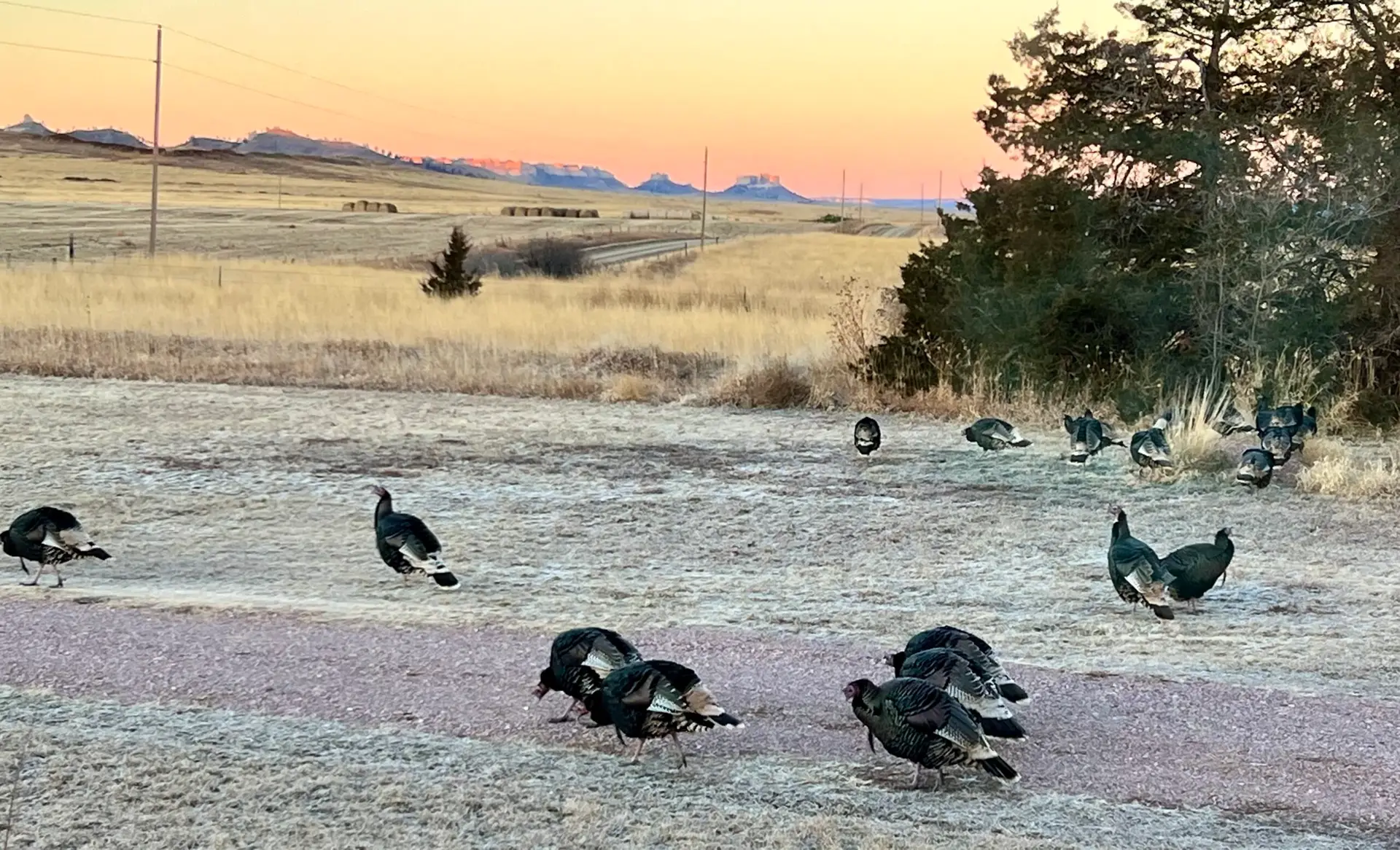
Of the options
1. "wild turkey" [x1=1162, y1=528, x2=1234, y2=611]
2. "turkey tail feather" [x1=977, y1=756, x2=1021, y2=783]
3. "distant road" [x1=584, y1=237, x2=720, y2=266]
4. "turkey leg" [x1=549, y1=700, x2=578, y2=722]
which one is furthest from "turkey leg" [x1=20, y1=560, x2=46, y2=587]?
"distant road" [x1=584, y1=237, x2=720, y2=266]

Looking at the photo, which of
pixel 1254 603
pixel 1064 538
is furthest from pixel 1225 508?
pixel 1254 603

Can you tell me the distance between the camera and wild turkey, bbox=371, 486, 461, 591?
934 centimetres

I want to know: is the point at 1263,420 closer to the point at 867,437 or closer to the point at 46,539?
the point at 867,437

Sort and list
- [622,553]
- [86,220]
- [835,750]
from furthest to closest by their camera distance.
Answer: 1. [86,220]
2. [622,553]
3. [835,750]

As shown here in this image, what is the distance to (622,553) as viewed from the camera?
11398 millimetres

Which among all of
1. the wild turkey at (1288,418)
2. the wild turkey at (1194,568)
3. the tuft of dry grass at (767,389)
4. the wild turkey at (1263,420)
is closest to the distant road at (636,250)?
the tuft of dry grass at (767,389)

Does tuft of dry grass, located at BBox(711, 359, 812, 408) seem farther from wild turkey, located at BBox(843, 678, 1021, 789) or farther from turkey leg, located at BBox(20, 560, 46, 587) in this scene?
wild turkey, located at BBox(843, 678, 1021, 789)

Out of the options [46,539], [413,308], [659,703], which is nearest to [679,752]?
[659,703]

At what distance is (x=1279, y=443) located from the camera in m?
14.4

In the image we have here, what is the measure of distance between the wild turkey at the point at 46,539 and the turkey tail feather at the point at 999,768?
21.5 ft

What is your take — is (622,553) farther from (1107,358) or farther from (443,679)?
(1107,358)

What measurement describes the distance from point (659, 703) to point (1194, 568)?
4.76m

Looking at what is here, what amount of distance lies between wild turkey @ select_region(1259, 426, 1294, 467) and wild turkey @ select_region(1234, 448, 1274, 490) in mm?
613

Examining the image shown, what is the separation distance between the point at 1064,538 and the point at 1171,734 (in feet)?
19.1
